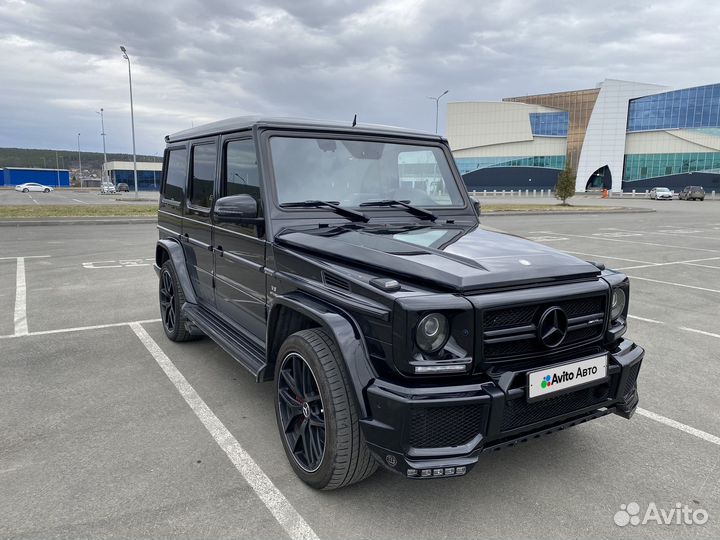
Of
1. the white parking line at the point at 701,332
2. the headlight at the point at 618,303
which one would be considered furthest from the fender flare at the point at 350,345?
the white parking line at the point at 701,332

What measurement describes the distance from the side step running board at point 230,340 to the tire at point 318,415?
0.34 meters

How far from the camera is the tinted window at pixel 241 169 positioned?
359 cm

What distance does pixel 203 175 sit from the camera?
4555 millimetres

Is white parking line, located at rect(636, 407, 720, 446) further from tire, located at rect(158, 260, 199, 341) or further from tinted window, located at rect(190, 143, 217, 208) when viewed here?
tire, located at rect(158, 260, 199, 341)

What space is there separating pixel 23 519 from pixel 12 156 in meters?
185

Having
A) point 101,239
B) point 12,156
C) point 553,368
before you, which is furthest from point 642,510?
point 12,156

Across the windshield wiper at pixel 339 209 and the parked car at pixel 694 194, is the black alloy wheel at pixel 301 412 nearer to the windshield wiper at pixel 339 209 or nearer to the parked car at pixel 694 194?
the windshield wiper at pixel 339 209

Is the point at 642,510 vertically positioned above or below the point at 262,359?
below

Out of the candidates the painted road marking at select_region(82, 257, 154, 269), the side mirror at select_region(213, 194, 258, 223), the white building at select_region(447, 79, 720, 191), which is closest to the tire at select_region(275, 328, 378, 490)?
the side mirror at select_region(213, 194, 258, 223)

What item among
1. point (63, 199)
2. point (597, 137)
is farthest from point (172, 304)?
point (597, 137)

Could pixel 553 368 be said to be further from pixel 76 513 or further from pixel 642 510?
pixel 76 513

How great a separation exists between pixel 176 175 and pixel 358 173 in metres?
Answer: 2.44

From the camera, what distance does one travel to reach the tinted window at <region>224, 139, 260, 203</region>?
359cm

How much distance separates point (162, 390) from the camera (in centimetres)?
419
